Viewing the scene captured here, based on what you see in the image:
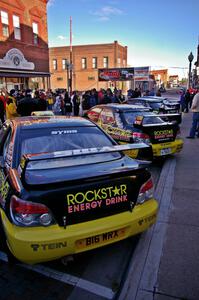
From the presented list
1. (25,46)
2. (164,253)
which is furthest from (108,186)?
(25,46)

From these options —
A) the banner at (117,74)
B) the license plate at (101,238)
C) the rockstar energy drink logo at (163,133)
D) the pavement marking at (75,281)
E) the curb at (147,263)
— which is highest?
the banner at (117,74)

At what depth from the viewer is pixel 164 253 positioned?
3.07m

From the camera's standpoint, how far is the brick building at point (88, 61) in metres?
44.4

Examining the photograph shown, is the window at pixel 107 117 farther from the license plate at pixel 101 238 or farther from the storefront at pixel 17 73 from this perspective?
the storefront at pixel 17 73

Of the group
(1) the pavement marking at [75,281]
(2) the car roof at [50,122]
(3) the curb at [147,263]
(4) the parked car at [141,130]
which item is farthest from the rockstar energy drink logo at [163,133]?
(1) the pavement marking at [75,281]

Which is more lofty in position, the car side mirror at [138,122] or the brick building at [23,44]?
the brick building at [23,44]

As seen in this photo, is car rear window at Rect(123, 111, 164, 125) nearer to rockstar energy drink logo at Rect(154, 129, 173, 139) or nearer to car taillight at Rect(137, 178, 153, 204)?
rockstar energy drink logo at Rect(154, 129, 173, 139)

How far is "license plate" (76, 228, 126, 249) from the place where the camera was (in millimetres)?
2541

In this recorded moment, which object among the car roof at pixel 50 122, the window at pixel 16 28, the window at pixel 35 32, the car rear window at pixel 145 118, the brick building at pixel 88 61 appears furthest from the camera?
the brick building at pixel 88 61

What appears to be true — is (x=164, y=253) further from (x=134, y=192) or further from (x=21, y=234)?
(x=21, y=234)

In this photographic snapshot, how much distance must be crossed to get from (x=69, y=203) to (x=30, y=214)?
38 cm

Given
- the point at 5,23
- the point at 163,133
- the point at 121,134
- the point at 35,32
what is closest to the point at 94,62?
the point at 35,32

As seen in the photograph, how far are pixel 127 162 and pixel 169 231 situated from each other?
3.93ft

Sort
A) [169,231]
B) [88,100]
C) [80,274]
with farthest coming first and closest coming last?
1. [88,100]
2. [169,231]
3. [80,274]
